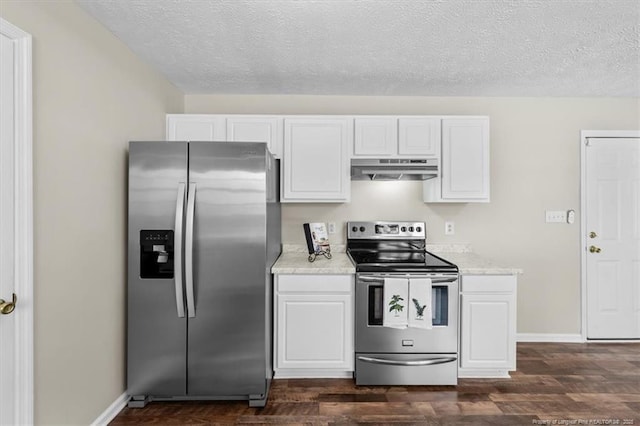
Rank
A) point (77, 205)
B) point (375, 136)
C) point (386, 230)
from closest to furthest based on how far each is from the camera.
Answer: point (77, 205) → point (375, 136) → point (386, 230)

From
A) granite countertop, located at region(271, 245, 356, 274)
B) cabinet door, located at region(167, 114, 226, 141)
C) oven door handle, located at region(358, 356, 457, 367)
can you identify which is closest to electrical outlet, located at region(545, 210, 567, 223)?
oven door handle, located at region(358, 356, 457, 367)

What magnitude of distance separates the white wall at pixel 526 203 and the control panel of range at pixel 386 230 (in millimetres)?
115

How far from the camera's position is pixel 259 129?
3.16 metres

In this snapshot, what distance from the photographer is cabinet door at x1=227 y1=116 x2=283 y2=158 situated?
3.15 m

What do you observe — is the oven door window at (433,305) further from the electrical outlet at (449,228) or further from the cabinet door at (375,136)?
the cabinet door at (375,136)

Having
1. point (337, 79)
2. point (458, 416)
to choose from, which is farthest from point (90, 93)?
point (458, 416)

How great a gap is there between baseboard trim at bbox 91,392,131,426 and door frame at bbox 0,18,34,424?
23.3 inches

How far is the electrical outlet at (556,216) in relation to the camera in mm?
3557

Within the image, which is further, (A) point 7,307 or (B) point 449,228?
(B) point 449,228

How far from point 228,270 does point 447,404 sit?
1.72 metres

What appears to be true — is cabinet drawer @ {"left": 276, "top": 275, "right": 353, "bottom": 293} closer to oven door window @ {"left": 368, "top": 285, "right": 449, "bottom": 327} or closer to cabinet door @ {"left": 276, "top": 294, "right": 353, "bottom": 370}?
cabinet door @ {"left": 276, "top": 294, "right": 353, "bottom": 370}

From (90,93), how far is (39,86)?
394 millimetres

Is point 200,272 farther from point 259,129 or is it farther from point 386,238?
point 386,238

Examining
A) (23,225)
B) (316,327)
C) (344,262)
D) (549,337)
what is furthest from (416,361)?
(23,225)
